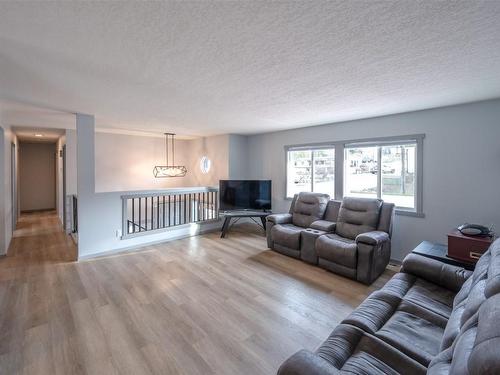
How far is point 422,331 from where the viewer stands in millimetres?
1563

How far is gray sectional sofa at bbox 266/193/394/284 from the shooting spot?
3.09 meters

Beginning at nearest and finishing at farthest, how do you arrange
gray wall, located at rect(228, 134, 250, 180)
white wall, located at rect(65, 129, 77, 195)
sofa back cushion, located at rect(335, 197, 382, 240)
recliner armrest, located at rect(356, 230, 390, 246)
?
recliner armrest, located at rect(356, 230, 390, 246) < sofa back cushion, located at rect(335, 197, 382, 240) < white wall, located at rect(65, 129, 77, 195) < gray wall, located at rect(228, 134, 250, 180)

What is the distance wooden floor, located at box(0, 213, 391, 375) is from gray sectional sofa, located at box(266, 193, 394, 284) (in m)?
0.18

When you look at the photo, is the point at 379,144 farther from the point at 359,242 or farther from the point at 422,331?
the point at 422,331

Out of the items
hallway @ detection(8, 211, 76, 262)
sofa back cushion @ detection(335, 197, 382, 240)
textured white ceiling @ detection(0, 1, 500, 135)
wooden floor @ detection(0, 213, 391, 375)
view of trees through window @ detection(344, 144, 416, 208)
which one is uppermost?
textured white ceiling @ detection(0, 1, 500, 135)

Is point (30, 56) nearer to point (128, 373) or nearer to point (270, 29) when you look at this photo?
point (270, 29)

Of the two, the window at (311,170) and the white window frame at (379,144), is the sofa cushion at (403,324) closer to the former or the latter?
the white window frame at (379,144)

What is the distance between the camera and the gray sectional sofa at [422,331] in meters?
0.93

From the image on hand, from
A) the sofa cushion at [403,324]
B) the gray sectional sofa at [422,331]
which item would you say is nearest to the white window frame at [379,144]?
the gray sectional sofa at [422,331]

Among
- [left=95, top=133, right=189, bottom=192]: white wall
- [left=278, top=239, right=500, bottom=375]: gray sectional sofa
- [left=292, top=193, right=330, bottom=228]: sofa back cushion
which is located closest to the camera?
[left=278, top=239, right=500, bottom=375]: gray sectional sofa

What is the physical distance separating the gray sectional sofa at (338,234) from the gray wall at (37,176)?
7.88 m

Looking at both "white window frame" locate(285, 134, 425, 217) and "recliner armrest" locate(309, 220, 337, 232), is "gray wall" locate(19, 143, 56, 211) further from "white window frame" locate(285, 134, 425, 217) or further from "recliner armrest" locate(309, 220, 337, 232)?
"recliner armrest" locate(309, 220, 337, 232)

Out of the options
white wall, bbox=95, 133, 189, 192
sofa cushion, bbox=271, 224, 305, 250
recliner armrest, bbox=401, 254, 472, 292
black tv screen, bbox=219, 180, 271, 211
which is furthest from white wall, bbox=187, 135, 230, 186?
recliner armrest, bbox=401, 254, 472, 292

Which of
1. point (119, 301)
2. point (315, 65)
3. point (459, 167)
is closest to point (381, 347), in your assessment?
point (315, 65)
